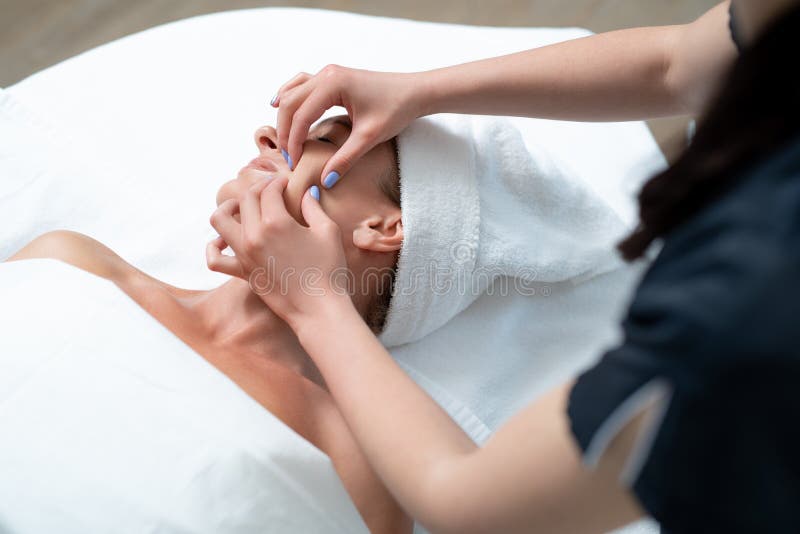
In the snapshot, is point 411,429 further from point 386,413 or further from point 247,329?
point 247,329

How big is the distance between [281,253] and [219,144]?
646mm

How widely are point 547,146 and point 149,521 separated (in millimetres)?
1062

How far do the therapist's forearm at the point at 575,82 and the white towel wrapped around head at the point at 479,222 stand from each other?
0.09 m

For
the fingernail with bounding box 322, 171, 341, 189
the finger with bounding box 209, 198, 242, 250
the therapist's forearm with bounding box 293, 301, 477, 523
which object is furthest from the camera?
the fingernail with bounding box 322, 171, 341, 189

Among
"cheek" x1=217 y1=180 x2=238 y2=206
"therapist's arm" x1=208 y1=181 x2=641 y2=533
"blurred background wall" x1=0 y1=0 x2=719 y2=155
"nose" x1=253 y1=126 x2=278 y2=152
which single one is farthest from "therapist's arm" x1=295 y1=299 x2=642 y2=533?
"blurred background wall" x1=0 y1=0 x2=719 y2=155

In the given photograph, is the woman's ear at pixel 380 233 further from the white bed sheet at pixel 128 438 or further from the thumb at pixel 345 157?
the white bed sheet at pixel 128 438

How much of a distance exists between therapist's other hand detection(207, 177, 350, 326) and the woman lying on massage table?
69 mm

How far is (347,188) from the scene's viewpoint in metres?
1.24

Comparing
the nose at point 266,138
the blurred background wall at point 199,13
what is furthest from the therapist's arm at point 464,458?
the blurred background wall at point 199,13

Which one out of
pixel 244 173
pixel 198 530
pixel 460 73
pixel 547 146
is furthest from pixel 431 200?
pixel 198 530

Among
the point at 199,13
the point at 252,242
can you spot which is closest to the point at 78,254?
the point at 252,242

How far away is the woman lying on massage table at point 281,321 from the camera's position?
120cm

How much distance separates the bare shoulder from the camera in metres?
1.21

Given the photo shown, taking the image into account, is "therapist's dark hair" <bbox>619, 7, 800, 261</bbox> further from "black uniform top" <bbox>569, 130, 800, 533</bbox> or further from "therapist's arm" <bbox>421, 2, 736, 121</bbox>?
"therapist's arm" <bbox>421, 2, 736, 121</bbox>
